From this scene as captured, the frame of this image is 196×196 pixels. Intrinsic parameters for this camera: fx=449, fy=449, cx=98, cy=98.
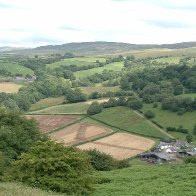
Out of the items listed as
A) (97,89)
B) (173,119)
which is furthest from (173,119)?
(97,89)

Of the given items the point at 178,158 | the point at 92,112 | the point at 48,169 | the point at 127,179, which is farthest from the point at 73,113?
the point at 48,169

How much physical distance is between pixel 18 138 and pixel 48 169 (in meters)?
18.5

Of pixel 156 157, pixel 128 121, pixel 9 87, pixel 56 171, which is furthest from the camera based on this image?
pixel 9 87

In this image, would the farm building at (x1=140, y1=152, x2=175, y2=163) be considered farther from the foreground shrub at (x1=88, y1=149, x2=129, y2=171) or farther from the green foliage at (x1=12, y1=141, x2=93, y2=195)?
the green foliage at (x1=12, y1=141, x2=93, y2=195)

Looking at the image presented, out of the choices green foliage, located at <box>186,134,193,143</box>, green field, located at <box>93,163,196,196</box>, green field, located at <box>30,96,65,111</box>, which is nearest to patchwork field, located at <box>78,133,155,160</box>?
green foliage, located at <box>186,134,193,143</box>

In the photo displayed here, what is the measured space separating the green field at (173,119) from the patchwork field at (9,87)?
203 feet

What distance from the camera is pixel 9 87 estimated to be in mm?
170375

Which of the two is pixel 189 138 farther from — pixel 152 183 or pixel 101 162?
pixel 152 183

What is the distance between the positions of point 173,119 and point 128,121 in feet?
38.4

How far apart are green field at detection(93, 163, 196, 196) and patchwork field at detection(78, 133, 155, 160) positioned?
39232mm

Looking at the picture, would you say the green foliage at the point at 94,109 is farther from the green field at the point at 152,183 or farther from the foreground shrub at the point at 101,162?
the green field at the point at 152,183

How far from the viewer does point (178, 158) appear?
94.5m

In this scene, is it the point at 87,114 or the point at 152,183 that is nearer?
the point at 152,183

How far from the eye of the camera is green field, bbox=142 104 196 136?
368ft
